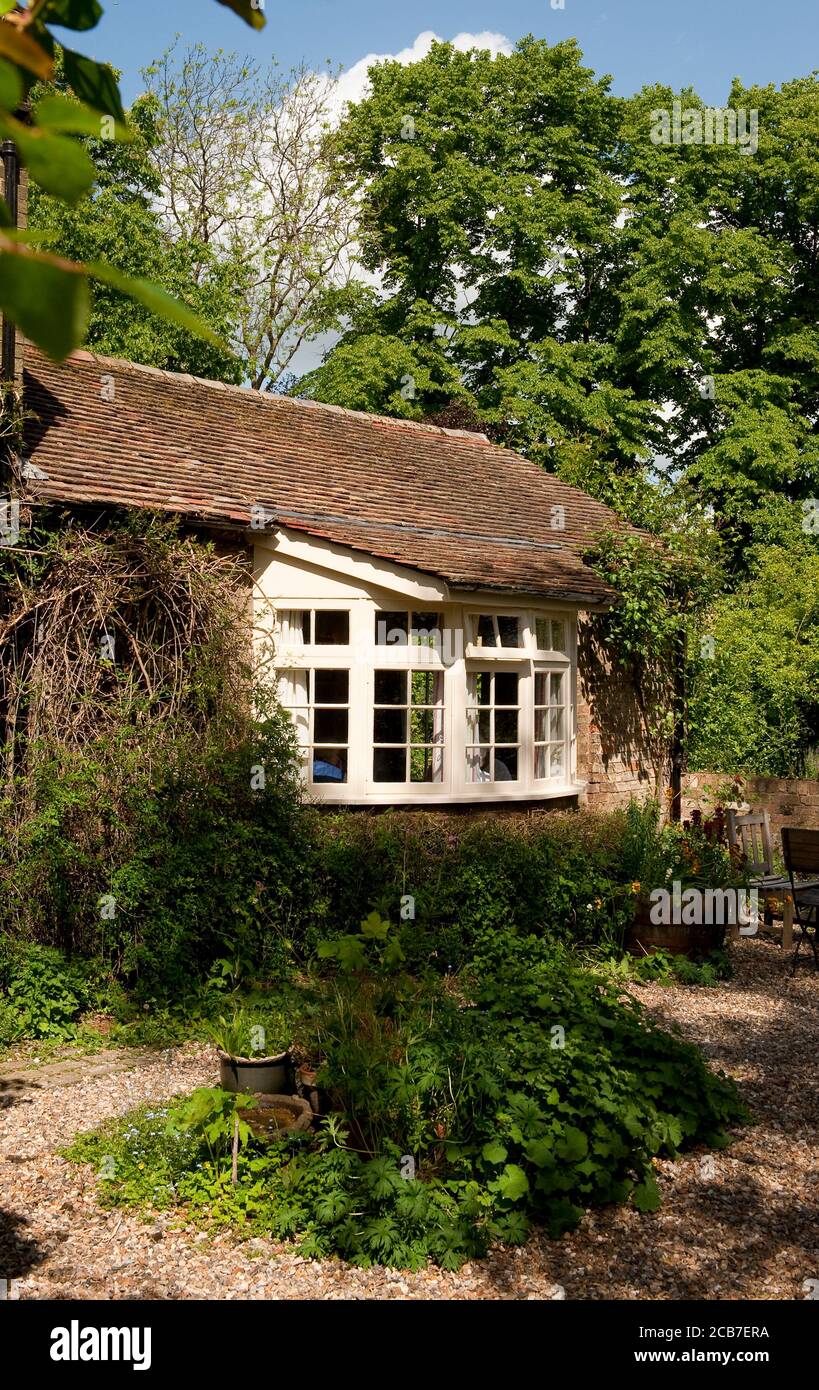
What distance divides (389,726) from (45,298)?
38.8 ft

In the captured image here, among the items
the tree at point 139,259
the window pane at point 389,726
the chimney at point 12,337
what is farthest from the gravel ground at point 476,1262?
the tree at point 139,259

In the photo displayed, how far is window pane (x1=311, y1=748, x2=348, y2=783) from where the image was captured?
10.5m

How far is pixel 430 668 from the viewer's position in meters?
10.7

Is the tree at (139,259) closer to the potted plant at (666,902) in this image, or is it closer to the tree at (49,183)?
the potted plant at (666,902)

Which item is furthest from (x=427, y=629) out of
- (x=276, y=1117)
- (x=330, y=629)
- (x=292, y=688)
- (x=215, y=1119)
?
(x=215, y=1119)

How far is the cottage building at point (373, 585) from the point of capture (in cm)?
1038

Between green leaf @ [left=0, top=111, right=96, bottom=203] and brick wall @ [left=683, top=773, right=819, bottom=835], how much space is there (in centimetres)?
1430

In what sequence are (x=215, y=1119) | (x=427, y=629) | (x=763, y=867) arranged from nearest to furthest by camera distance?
(x=215, y=1119) < (x=427, y=629) < (x=763, y=867)

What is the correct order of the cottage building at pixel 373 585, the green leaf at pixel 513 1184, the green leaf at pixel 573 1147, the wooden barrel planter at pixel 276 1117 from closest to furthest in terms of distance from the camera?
the green leaf at pixel 513 1184, the green leaf at pixel 573 1147, the wooden barrel planter at pixel 276 1117, the cottage building at pixel 373 585

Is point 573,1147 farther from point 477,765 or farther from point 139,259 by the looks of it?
point 139,259

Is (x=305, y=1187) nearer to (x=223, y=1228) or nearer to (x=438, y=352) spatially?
(x=223, y=1228)

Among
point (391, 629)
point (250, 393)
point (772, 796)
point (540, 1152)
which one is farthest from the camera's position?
point (250, 393)

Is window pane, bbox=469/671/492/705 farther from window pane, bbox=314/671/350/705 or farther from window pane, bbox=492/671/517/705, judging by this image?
window pane, bbox=314/671/350/705

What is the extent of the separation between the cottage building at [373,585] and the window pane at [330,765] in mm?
22
